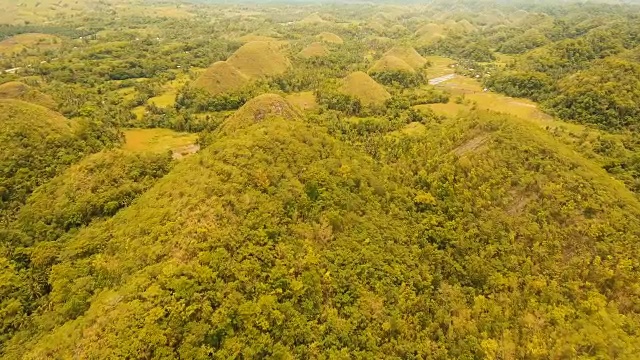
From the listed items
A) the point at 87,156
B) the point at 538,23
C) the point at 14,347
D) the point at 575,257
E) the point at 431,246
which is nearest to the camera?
the point at 14,347

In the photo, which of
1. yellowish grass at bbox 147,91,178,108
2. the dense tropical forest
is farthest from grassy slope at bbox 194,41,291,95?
the dense tropical forest

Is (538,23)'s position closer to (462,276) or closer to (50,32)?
(462,276)

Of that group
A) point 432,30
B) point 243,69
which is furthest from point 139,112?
point 432,30

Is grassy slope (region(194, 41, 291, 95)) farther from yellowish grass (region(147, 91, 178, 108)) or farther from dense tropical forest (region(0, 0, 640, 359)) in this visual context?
dense tropical forest (region(0, 0, 640, 359))

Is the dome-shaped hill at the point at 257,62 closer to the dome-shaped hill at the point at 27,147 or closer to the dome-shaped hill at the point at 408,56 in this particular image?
the dome-shaped hill at the point at 408,56

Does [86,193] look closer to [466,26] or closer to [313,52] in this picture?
[313,52]

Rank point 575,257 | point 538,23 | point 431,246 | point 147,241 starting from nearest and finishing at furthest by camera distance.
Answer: point 147,241 < point 575,257 < point 431,246 < point 538,23

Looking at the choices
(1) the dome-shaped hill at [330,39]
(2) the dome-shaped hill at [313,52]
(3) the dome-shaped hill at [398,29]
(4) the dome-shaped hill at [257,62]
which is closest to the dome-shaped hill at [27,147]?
(4) the dome-shaped hill at [257,62]

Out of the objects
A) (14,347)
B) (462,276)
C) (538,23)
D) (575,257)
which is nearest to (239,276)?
(14,347)
